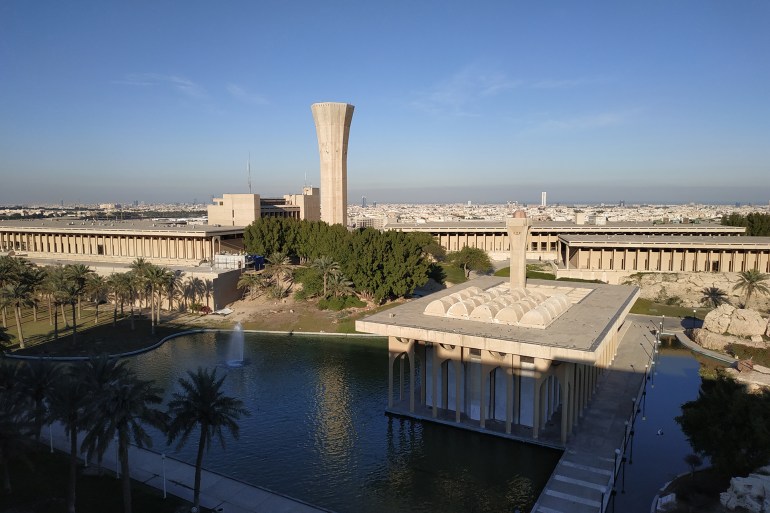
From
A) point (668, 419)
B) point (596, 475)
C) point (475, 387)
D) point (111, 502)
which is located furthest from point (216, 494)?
point (668, 419)

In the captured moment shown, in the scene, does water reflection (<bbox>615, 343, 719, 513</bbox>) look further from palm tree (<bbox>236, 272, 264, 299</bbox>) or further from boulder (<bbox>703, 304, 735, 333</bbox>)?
palm tree (<bbox>236, 272, 264, 299</bbox>)

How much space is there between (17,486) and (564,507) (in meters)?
28.7

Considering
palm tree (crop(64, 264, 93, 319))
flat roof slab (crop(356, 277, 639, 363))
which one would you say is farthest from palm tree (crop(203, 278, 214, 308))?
flat roof slab (crop(356, 277, 639, 363))

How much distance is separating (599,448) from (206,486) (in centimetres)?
2426

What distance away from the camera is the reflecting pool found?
30.5 metres

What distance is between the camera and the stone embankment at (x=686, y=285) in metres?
81.8

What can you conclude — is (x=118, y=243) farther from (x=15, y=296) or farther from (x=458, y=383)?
(x=458, y=383)

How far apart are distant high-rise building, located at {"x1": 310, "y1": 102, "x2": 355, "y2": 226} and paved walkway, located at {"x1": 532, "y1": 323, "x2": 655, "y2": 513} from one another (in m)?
64.5

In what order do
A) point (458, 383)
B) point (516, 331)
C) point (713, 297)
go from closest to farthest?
point (516, 331), point (458, 383), point (713, 297)

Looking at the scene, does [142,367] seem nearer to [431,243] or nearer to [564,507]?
[564,507]

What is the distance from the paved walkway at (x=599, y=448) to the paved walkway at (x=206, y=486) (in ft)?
42.6

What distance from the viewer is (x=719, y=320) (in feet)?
195

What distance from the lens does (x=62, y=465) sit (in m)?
31.3

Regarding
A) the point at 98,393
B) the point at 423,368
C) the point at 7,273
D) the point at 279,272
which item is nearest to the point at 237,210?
the point at 279,272
